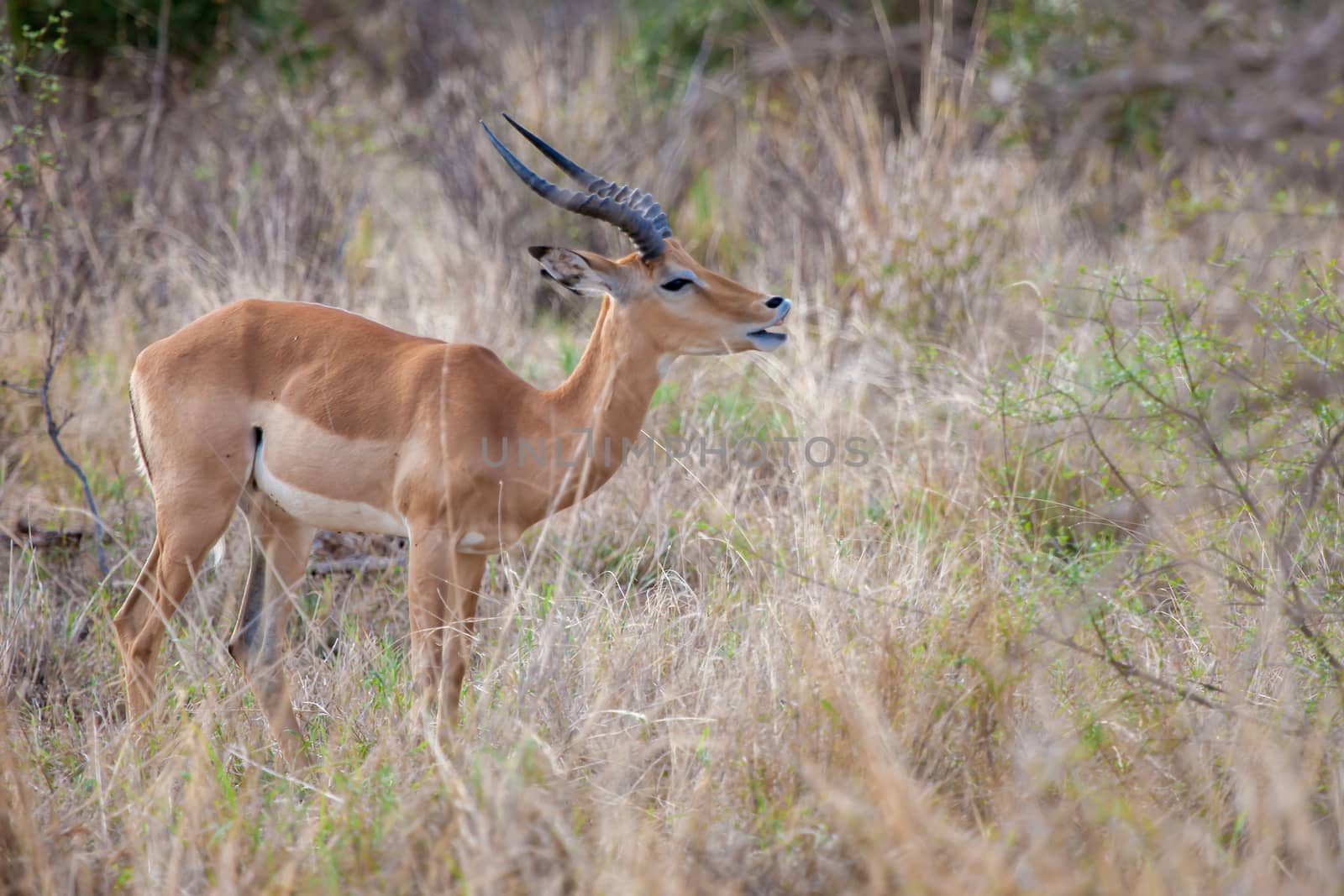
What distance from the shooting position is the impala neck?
398 centimetres

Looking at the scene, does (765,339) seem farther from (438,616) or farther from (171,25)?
(171,25)

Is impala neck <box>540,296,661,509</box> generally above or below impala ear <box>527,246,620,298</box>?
below

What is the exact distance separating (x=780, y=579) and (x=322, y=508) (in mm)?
1437

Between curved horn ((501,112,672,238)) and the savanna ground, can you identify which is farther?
curved horn ((501,112,672,238))

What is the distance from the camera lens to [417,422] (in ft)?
12.9

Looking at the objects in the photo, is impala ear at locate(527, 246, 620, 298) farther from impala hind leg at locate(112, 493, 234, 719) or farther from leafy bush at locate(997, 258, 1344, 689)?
leafy bush at locate(997, 258, 1344, 689)

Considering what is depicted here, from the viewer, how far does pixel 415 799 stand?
3.07 m

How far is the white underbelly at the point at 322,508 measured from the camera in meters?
4.01

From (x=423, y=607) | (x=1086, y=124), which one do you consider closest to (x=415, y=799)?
(x=423, y=607)

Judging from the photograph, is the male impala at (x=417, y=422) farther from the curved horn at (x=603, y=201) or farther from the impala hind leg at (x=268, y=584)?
the impala hind leg at (x=268, y=584)

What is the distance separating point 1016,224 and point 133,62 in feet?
20.3

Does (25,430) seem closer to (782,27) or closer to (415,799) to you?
(415,799)

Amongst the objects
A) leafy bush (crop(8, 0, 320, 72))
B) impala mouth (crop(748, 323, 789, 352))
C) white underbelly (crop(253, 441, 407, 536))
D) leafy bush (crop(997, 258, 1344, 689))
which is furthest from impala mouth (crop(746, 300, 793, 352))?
leafy bush (crop(8, 0, 320, 72))

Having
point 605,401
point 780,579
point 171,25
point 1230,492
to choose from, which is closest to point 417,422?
point 605,401
